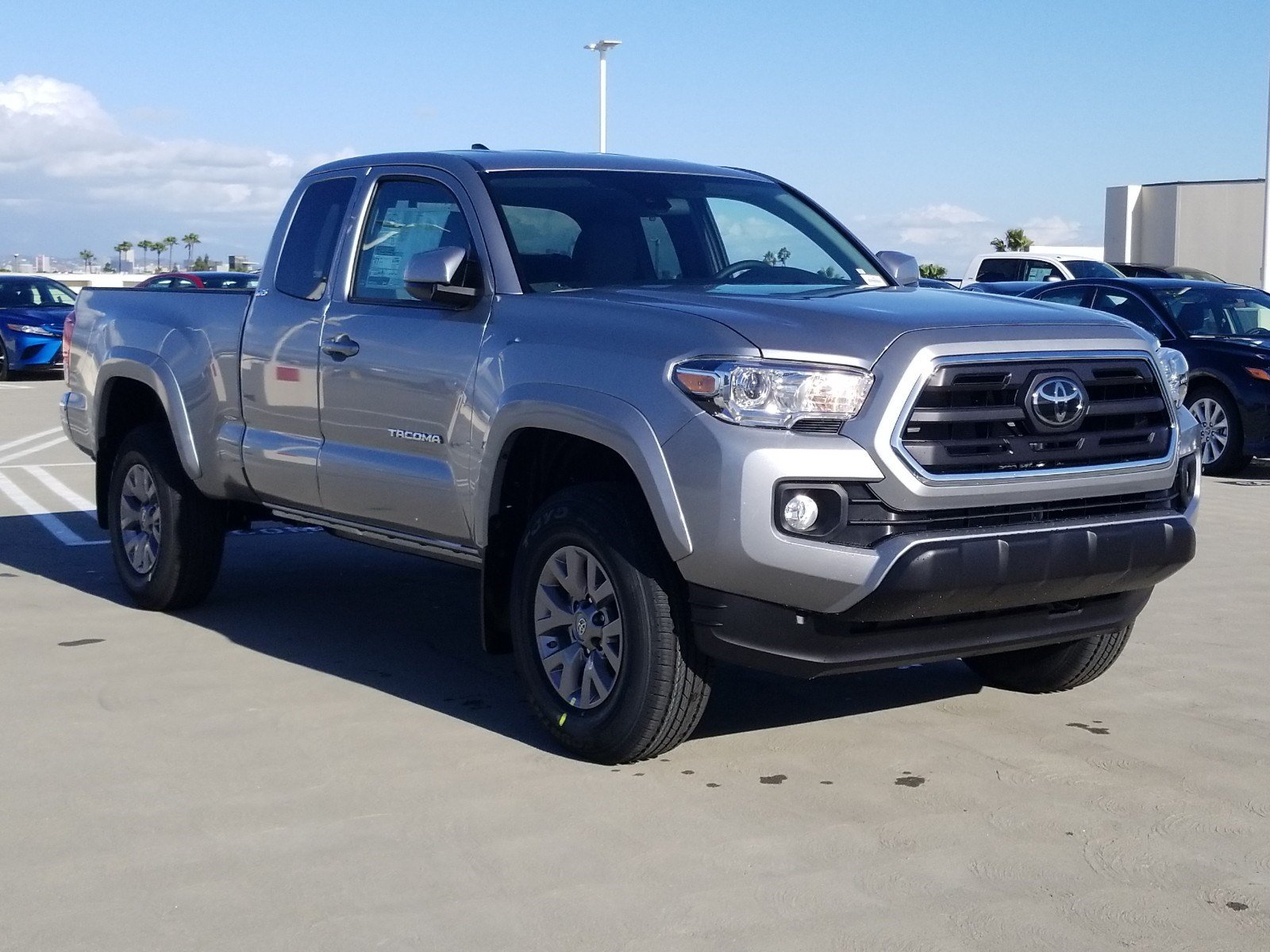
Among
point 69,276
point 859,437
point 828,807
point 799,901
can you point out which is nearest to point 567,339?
point 859,437

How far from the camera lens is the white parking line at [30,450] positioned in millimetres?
13641

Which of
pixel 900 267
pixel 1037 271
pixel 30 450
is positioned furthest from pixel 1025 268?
pixel 900 267

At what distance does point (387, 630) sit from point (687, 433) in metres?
2.92

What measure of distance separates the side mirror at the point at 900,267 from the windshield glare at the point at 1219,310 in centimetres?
793

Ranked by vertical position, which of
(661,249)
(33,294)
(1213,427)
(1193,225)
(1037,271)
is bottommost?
(1213,427)

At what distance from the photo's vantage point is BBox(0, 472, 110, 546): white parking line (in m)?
9.36

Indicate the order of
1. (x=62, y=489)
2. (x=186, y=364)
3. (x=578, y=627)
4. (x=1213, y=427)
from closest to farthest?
(x=578, y=627) → (x=186, y=364) → (x=62, y=489) → (x=1213, y=427)

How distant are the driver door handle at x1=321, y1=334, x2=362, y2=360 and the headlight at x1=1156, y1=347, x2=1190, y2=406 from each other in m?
2.82

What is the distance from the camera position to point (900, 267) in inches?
249

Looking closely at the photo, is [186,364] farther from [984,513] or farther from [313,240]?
[984,513]

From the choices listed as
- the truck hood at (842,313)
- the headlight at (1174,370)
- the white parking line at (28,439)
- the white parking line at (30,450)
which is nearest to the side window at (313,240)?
the truck hood at (842,313)

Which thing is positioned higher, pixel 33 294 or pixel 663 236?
pixel 663 236

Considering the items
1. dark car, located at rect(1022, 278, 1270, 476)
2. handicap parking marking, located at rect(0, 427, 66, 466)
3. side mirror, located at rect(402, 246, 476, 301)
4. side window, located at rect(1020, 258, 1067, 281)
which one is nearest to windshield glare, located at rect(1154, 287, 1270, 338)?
dark car, located at rect(1022, 278, 1270, 476)

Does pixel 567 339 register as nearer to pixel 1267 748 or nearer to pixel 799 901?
pixel 799 901
